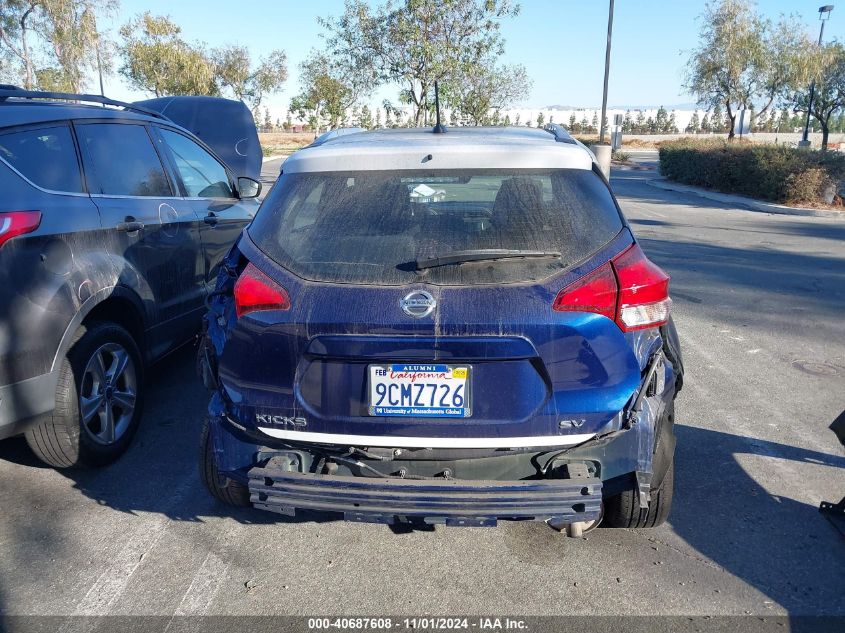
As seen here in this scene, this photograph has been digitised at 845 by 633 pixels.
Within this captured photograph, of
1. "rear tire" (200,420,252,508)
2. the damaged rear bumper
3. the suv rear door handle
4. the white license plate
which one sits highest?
the suv rear door handle

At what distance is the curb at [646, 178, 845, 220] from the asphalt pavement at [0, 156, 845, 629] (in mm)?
13215

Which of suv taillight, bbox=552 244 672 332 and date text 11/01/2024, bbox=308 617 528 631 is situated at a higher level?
suv taillight, bbox=552 244 672 332

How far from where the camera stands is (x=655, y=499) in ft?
9.93

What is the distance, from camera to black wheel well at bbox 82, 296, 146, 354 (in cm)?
392

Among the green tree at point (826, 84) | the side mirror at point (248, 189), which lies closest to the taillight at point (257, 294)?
the side mirror at point (248, 189)

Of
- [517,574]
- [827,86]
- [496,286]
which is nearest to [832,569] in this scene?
[517,574]

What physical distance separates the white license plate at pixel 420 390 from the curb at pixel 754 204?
1627cm

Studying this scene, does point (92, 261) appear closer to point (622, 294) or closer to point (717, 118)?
point (622, 294)

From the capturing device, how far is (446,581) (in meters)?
2.97

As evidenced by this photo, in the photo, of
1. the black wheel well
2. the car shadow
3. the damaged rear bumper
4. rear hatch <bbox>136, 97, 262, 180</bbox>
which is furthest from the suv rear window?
rear hatch <bbox>136, 97, 262, 180</bbox>

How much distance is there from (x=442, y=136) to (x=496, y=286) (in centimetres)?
101

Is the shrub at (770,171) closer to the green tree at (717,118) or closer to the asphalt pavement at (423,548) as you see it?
the asphalt pavement at (423,548)

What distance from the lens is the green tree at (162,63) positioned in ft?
126

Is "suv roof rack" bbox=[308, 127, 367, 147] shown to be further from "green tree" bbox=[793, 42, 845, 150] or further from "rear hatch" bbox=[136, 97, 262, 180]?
"green tree" bbox=[793, 42, 845, 150]
